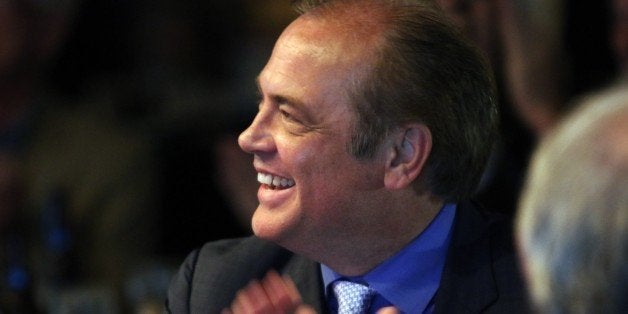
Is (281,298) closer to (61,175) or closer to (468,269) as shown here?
(468,269)

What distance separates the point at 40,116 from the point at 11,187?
0.28 m

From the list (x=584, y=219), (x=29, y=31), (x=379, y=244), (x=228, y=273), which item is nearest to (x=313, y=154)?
(x=379, y=244)

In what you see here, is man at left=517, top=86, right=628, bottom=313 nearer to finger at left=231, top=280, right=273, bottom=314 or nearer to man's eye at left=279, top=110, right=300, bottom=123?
finger at left=231, top=280, right=273, bottom=314

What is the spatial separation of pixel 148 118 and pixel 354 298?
141cm

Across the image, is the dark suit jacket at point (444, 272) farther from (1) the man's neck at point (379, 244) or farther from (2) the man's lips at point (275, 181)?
(2) the man's lips at point (275, 181)

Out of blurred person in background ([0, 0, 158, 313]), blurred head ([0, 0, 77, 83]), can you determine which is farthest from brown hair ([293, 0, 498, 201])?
blurred head ([0, 0, 77, 83])

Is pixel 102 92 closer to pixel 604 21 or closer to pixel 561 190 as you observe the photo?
pixel 604 21

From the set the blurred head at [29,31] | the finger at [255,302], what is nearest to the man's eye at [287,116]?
the finger at [255,302]

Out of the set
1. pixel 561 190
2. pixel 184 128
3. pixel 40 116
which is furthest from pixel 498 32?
pixel 561 190

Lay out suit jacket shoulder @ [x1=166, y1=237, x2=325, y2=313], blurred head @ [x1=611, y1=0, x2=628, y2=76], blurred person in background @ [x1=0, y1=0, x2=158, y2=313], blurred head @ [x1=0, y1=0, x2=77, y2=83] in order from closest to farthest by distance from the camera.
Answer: suit jacket shoulder @ [x1=166, y1=237, x2=325, y2=313], blurred head @ [x1=611, y1=0, x2=628, y2=76], blurred person in background @ [x1=0, y1=0, x2=158, y2=313], blurred head @ [x1=0, y1=0, x2=77, y2=83]

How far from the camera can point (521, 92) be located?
9.17ft

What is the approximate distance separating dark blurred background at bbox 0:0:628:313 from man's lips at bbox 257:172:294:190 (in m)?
0.90

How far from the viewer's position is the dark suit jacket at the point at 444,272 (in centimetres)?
190

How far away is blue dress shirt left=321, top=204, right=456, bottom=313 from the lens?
1932 mm
